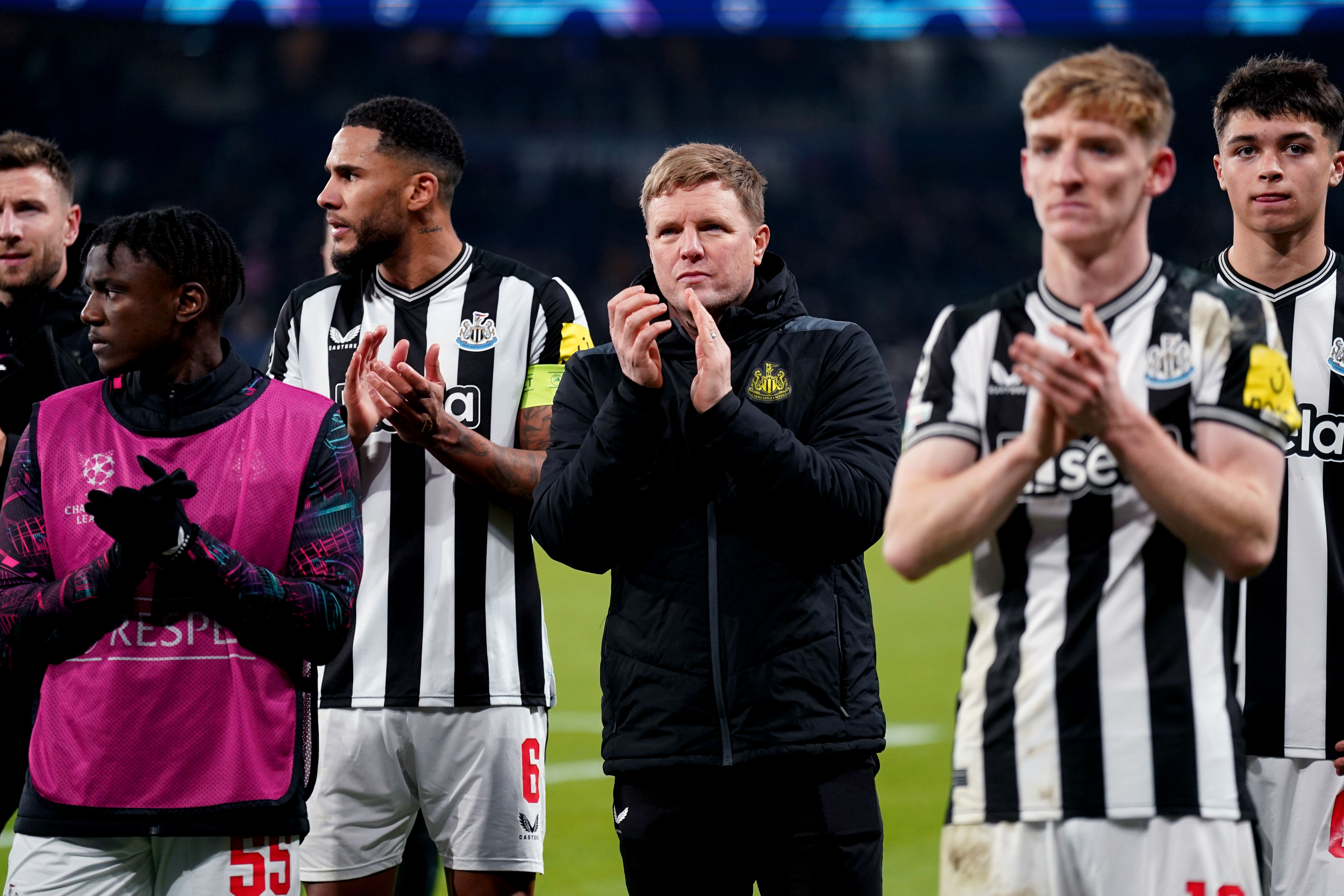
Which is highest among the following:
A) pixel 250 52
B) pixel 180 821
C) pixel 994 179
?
pixel 250 52

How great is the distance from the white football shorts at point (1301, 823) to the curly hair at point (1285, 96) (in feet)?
5.02

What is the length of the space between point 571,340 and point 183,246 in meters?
1.12

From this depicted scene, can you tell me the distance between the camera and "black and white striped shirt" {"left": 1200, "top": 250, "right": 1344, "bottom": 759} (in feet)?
10.6

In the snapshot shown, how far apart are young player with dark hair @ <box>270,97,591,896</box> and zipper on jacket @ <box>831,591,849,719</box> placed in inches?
38.6

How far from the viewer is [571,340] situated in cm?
379

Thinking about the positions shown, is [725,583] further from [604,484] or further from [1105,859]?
[1105,859]

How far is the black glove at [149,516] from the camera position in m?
2.54

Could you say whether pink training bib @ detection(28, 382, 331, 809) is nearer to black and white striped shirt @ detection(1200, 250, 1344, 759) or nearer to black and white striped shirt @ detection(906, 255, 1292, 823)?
black and white striped shirt @ detection(906, 255, 1292, 823)

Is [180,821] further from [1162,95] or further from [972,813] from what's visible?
[1162,95]

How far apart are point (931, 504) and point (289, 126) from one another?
26069mm

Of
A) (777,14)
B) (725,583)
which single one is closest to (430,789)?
(725,583)

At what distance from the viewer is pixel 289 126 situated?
26.3 meters

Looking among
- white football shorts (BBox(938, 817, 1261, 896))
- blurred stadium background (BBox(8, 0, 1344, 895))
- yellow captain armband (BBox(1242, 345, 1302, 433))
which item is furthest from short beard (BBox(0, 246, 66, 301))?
blurred stadium background (BBox(8, 0, 1344, 895))

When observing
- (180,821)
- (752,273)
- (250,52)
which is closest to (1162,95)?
(752,273)
